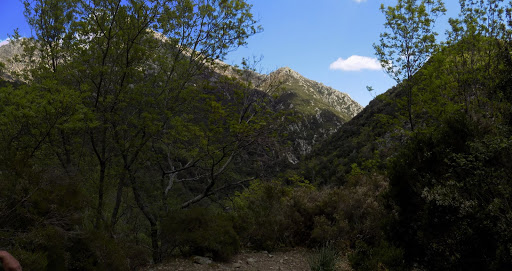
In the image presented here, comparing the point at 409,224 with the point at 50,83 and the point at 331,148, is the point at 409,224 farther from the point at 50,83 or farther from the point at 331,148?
the point at 331,148

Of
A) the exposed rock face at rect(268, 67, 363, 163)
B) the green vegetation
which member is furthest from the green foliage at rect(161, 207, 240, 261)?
the exposed rock face at rect(268, 67, 363, 163)

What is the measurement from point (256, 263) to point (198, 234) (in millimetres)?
1861

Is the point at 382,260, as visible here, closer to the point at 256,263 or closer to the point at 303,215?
the point at 256,263

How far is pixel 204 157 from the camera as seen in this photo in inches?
337

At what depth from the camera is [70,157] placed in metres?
8.71

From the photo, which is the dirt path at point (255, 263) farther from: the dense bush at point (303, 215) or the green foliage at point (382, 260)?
the green foliage at point (382, 260)

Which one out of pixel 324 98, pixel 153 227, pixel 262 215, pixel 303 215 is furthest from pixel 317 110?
pixel 153 227

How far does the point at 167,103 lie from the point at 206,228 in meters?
3.60

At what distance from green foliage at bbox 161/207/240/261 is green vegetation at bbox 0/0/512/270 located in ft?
0.13

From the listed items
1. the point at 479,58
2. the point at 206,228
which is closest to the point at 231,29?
the point at 206,228

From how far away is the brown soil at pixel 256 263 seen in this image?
6.98 meters

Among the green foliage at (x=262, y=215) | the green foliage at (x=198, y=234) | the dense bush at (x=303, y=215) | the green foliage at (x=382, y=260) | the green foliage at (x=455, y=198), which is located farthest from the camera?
the green foliage at (x=262, y=215)

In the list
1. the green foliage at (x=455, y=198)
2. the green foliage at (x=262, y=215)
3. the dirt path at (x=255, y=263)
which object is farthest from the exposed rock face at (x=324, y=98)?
the green foliage at (x=455, y=198)

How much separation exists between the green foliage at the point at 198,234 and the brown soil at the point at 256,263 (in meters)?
0.34
